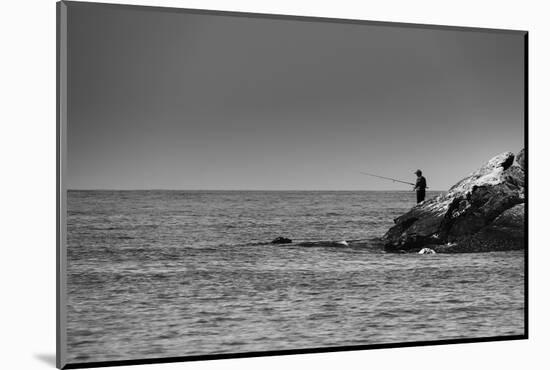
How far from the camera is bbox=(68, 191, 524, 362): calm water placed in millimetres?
7676

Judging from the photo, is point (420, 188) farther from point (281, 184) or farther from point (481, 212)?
point (281, 184)

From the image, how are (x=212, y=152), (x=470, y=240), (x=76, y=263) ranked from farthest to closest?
(x=470, y=240) → (x=212, y=152) → (x=76, y=263)

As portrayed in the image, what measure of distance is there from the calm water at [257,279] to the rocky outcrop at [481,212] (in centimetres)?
15

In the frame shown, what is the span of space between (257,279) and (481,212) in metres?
2.12

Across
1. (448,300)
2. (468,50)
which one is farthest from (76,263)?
(468,50)

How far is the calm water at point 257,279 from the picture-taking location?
768 cm

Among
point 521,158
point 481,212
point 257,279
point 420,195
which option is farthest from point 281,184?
point 521,158

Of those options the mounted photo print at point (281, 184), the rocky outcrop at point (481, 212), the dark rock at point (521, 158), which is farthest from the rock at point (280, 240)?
the dark rock at point (521, 158)

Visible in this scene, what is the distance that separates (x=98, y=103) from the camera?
7.74 m

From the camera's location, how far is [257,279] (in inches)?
319

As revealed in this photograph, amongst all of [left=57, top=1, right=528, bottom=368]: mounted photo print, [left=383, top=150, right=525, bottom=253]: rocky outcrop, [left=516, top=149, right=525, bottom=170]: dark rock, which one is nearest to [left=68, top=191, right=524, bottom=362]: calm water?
[left=57, top=1, right=528, bottom=368]: mounted photo print

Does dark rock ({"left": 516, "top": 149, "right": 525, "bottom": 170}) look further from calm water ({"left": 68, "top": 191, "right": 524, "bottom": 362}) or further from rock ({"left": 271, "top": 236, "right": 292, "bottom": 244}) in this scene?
rock ({"left": 271, "top": 236, "right": 292, "bottom": 244})

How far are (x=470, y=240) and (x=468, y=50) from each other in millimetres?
1580

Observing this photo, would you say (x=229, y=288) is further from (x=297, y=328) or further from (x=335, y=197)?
(x=335, y=197)
